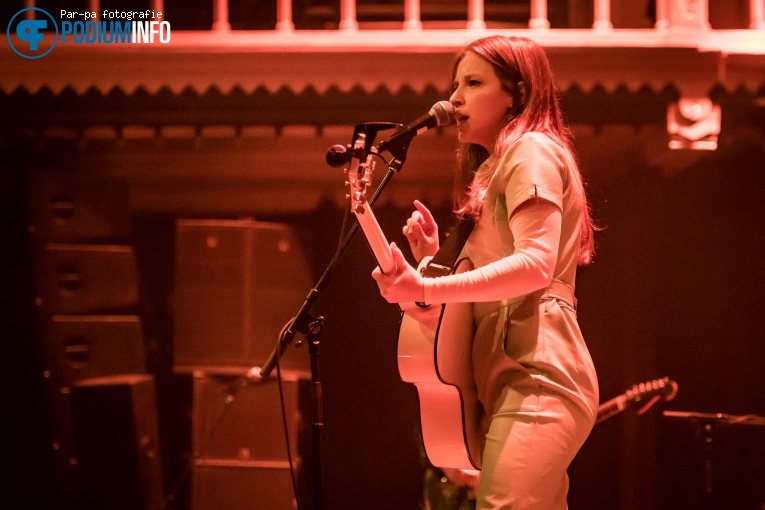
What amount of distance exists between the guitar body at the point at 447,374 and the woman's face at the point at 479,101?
0.40 m

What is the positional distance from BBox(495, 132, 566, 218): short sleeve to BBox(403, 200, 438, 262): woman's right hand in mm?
510

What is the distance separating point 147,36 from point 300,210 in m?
1.36

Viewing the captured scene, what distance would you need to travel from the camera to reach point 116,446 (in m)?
4.72

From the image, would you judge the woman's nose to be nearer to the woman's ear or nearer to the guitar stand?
the woman's ear

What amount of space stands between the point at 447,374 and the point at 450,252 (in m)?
0.37

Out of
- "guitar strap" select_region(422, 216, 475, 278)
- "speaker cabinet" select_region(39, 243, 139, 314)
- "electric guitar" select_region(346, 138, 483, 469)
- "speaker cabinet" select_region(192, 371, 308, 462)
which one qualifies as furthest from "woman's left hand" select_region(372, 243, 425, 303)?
"speaker cabinet" select_region(39, 243, 139, 314)

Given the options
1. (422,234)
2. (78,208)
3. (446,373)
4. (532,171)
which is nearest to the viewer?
(532,171)

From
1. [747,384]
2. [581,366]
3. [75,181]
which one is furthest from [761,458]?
[75,181]

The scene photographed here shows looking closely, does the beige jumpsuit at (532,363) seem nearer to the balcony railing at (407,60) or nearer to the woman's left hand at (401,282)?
the woman's left hand at (401,282)

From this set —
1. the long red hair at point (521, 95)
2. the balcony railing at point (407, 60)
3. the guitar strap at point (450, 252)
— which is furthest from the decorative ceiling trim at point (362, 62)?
the guitar strap at point (450, 252)

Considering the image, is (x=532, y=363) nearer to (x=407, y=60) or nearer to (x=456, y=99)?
(x=456, y=99)

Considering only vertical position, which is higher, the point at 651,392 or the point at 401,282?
the point at 401,282

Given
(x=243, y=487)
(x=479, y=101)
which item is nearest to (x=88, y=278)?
(x=243, y=487)

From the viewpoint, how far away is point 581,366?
2.23 m
